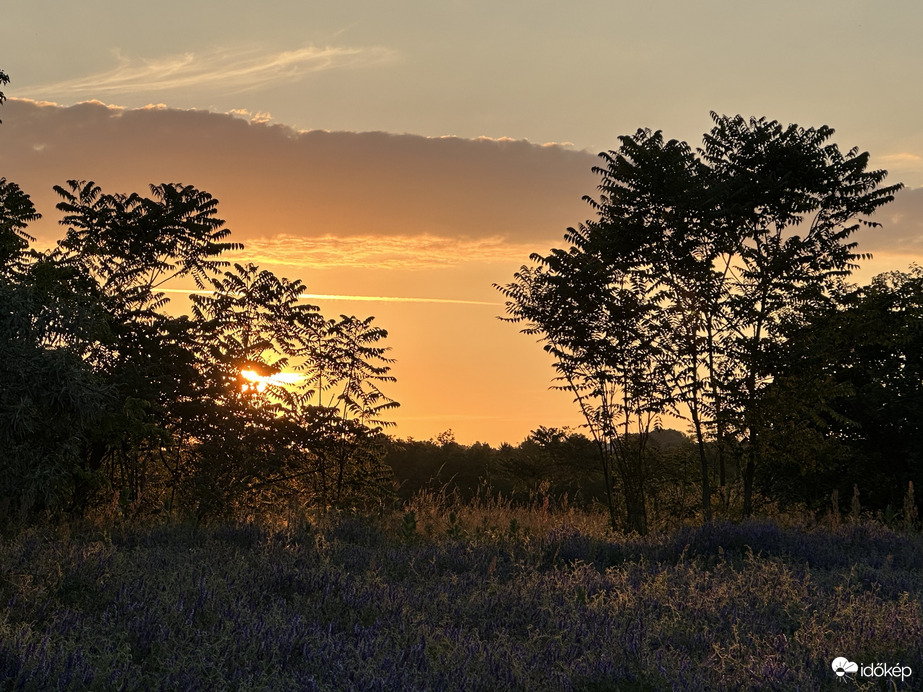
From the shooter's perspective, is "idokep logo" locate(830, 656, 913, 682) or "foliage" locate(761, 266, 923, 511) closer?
"idokep logo" locate(830, 656, 913, 682)

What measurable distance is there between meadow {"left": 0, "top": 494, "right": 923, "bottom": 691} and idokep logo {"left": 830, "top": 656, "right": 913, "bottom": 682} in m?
0.05

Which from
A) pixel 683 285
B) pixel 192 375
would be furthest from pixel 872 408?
pixel 192 375

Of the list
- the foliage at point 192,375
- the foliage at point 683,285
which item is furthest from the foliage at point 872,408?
the foliage at point 192,375

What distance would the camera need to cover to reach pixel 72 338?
9.91 m

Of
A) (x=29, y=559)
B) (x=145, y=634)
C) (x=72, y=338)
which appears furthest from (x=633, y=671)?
(x=72, y=338)

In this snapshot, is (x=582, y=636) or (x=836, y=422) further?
(x=836, y=422)

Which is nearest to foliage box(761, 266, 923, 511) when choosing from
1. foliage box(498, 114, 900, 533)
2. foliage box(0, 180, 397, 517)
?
foliage box(498, 114, 900, 533)

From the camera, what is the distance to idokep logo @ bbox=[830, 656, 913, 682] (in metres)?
4.63

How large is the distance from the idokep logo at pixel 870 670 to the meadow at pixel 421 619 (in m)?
0.05

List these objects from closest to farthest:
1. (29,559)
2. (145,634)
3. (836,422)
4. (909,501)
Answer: (145,634)
(29,559)
(909,501)
(836,422)

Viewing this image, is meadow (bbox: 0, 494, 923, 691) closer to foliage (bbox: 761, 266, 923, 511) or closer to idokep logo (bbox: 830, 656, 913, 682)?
idokep logo (bbox: 830, 656, 913, 682)

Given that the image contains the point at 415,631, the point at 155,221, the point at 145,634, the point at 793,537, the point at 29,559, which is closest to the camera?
the point at 145,634

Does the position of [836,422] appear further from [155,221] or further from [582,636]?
[582,636]

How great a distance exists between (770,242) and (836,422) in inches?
252
